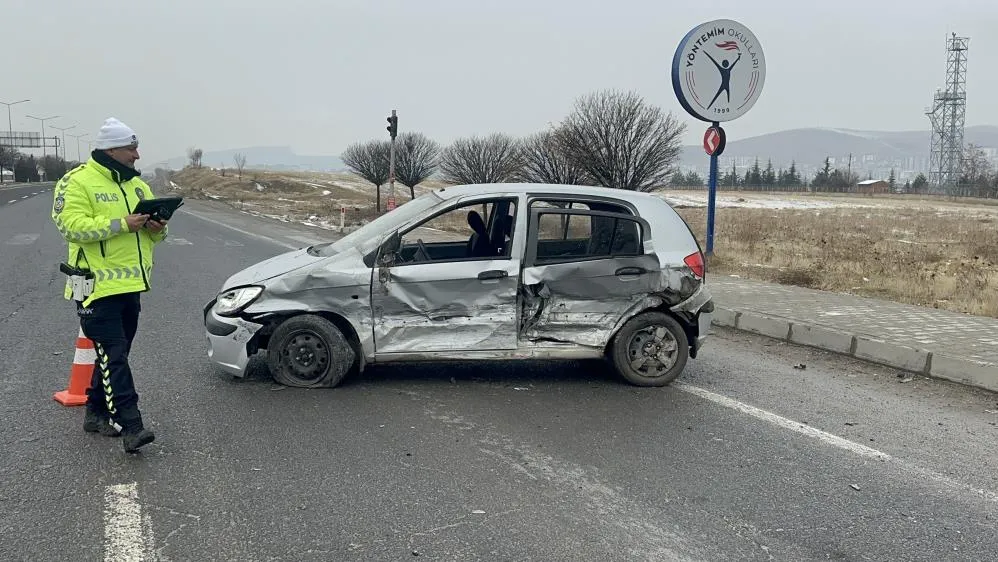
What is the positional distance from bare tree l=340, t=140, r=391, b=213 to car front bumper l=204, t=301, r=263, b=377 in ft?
129

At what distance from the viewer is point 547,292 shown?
19.1 ft

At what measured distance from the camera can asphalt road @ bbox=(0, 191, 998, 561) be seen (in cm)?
338

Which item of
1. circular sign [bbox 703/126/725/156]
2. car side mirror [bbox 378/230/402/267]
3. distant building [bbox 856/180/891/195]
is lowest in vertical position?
car side mirror [bbox 378/230/402/267]

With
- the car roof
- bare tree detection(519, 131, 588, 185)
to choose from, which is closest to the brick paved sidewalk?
the car roof

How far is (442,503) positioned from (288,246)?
15.2m

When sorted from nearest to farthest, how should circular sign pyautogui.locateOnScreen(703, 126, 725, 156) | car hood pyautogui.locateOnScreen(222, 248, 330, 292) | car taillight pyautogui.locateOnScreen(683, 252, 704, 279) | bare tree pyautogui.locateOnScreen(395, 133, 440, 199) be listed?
car hood pyautogui.locateOnScreen(222, 248, 330, 292) → car taillight pyautogui.locateOnScreen(683, 252, 704, 279) → circular sign pyautogui.locateOnScreen(703, 126, 725, 156) → bare tree pyautogui.locateOnScreen(395, 133, 440, 199)

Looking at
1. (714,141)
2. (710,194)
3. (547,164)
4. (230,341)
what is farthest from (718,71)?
(547,164)

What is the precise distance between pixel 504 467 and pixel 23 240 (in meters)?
17.9

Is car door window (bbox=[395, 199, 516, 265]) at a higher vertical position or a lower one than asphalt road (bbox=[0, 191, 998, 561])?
higher

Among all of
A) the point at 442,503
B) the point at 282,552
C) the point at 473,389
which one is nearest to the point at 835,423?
the point at 473,389

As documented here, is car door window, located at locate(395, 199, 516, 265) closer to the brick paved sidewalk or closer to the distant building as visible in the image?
the brick paved sidewalk

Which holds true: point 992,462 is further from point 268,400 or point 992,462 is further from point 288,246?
point 288,246

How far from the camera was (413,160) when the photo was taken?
4497 cm

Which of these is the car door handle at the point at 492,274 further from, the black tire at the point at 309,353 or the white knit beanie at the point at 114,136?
the white knit beanie at the point at 114,136
